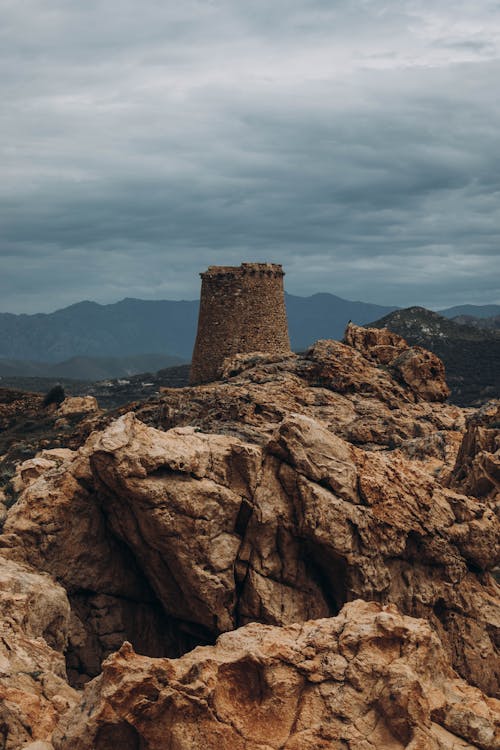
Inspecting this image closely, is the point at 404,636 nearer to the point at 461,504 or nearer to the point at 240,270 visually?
the point at 461,504

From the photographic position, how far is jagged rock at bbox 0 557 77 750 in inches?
476

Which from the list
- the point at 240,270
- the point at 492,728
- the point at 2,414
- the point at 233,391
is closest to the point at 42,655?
the point at 492,728

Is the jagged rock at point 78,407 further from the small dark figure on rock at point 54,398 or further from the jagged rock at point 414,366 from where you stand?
the jagged rock at point 414,366

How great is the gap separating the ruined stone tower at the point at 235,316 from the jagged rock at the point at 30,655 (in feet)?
117

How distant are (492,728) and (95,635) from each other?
8929 mm

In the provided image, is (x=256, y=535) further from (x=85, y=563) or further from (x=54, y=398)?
(x=54, y=398)

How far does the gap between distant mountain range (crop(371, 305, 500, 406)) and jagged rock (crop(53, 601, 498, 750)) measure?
81.9 metres

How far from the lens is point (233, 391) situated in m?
31.3

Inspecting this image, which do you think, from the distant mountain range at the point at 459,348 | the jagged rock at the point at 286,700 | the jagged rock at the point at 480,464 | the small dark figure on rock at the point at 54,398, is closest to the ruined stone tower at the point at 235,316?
the small dark figure on rock at the point at 54,398

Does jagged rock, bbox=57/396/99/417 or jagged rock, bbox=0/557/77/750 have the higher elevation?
jagged rock, bbox=0/557/77/750

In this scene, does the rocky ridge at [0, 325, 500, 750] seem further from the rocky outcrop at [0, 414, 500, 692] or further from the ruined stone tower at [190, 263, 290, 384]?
the ruined stone tower at [190, 263, 290, 384]

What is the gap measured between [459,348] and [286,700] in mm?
119904

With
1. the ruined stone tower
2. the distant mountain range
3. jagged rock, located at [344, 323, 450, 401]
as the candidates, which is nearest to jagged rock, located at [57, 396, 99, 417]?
the ruined stone tower

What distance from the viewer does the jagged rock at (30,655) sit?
39.7 feet
